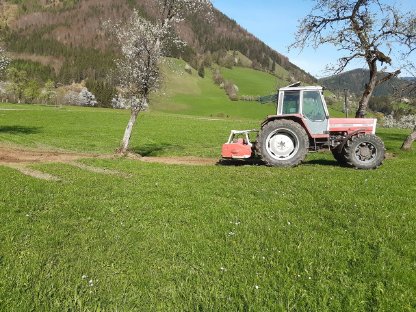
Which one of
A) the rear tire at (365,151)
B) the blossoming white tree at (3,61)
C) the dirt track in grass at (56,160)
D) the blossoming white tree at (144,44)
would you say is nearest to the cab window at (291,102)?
the rear tire at (365,151)

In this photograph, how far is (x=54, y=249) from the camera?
6781 millimetres

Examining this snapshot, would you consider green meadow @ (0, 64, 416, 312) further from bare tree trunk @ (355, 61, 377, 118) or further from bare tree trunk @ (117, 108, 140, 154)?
bare tree trunk @ (355, 61, 377, 118)

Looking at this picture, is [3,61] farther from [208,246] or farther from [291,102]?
[208,246]

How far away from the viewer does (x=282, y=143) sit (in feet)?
53.5

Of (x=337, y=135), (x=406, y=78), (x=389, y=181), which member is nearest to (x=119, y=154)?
(x=337, y=135)

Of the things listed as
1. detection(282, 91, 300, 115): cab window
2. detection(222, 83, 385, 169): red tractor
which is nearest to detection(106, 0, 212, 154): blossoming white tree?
detection(222, 83, 385, 169): red tractor

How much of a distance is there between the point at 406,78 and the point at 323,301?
27866mm

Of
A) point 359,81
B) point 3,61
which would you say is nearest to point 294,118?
point 359,81

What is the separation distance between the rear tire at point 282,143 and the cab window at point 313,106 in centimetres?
87

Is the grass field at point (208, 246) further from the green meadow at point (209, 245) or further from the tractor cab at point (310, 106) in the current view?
the tractor cab at point (310, 106)

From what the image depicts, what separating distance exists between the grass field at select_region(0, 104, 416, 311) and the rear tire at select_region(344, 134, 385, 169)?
3540 millimetres

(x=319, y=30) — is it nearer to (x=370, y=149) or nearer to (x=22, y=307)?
(x=370, y=149)

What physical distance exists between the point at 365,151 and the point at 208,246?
11427 millimetres

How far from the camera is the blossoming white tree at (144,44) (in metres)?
21.5
